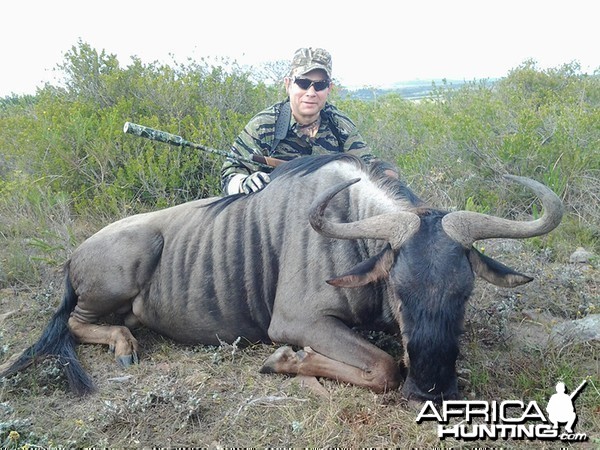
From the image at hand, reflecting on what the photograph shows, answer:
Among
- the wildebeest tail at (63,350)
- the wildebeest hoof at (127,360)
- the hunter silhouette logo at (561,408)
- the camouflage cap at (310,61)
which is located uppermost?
the camouflage cap at (310,61)

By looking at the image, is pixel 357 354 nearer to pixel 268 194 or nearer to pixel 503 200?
pixel 268 194

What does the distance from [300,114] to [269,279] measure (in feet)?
5.12

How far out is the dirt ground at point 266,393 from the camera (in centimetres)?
243

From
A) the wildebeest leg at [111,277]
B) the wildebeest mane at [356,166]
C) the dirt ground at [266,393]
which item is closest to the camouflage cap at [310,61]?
the wildebeest mane at [356,166]

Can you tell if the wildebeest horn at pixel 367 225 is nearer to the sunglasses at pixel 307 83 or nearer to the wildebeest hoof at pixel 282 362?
the wildebeest hoof at pixel 282 362

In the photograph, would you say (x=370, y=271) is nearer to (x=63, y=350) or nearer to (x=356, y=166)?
(x=356, y=166)

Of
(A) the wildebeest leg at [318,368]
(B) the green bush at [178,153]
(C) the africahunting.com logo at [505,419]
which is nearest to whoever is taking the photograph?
(C) the africahunting.com logo at [505,419]

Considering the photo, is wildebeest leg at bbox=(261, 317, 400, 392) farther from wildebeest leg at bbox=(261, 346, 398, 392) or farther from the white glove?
the white glove

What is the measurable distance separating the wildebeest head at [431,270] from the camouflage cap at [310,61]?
1.85 m

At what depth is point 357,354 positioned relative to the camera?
9.23 feet

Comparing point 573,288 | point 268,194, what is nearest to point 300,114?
point 268,194

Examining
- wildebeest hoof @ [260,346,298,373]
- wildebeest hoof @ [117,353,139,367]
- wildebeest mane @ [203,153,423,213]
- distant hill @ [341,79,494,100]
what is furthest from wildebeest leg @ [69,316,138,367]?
distant hill @ [341,79,494,100]

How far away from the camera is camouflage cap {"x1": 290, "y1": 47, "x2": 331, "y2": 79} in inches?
163

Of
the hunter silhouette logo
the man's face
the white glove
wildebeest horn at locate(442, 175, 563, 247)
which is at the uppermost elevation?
the man's face
